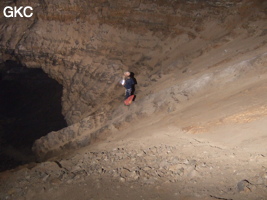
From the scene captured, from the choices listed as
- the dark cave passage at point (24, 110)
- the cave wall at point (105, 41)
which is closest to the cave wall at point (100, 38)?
the cave wall at point (105, 41)

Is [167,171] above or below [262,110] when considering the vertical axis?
below

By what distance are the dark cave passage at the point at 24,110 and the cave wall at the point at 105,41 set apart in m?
1.07

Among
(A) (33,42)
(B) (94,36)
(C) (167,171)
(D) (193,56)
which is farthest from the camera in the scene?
(A) (33,42)

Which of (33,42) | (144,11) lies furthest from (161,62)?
(33,42)

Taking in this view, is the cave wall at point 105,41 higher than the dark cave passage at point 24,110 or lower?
higher

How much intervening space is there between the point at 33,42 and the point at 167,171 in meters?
8.76

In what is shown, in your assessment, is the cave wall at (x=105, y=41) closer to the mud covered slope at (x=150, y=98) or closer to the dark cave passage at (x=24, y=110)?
the mud covered slope at (x=150, y=98)

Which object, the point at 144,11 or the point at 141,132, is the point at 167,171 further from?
the point at 144,11

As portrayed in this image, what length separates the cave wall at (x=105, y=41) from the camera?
7898 millimetres

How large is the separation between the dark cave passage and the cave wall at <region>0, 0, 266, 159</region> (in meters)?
1.07

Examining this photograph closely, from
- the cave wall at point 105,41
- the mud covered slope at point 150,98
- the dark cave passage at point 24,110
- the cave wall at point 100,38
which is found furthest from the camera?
the dark cave passage at point 24,110

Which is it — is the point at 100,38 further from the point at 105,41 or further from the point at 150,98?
the point at 150,98

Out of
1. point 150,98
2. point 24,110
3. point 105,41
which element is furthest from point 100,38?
point 24,110

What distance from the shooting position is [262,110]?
13.5 ft
